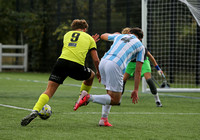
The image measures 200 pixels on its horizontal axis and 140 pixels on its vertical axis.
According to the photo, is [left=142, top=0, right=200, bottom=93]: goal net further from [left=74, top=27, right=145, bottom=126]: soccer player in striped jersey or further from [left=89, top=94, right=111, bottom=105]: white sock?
[left=89, top=94, right=111, bottom=105]: white sock

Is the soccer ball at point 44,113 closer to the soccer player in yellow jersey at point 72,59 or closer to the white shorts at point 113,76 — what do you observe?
the soccer player in yellow jersey at point 72,59

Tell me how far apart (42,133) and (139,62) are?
5.52ft

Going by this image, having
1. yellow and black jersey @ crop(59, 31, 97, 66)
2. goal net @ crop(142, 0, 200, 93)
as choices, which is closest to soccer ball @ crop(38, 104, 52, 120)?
yellow and black jersey @ crop(59, 31, 97, 66)

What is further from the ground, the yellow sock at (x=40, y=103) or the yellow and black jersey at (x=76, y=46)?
the yellow and black jersey at (x=76, y=46)

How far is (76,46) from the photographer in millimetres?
6910

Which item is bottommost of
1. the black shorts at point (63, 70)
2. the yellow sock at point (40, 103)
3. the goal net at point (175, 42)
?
the goal net at point (175, 42)

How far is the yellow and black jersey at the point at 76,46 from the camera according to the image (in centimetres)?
690

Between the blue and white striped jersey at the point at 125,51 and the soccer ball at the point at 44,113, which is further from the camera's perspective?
the soccer ball at the point at 44,113

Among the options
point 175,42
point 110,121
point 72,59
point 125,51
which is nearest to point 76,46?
point 72,59

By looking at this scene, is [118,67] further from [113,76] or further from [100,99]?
[100,99]

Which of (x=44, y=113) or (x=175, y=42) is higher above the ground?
(x=44, y=113)

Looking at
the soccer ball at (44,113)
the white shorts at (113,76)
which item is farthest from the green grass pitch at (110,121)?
the white shorts at (113,76)

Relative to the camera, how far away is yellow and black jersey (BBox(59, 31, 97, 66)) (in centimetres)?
690

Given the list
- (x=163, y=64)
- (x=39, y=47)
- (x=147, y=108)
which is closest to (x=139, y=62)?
(x=147, y=108)
